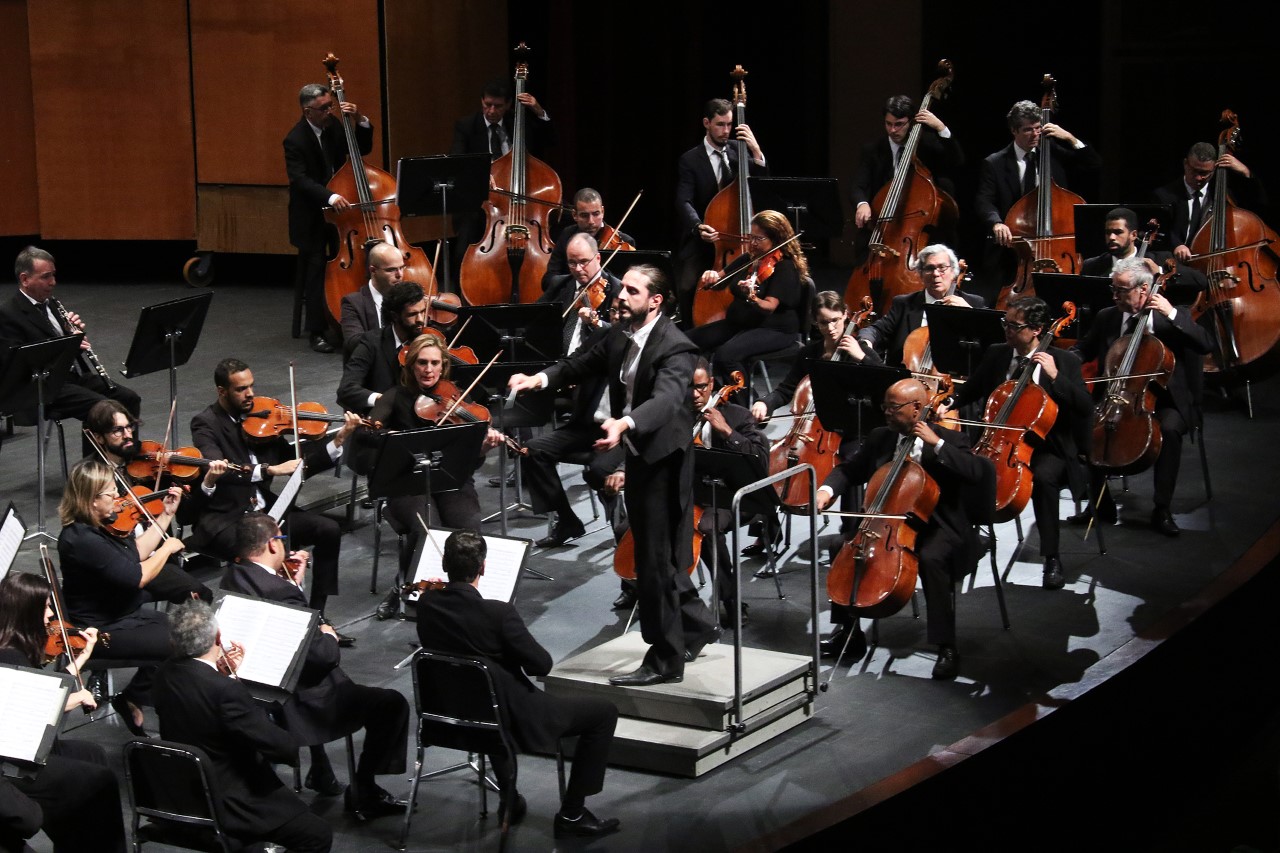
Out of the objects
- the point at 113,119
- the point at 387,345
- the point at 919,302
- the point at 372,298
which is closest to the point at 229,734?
the point at 387,345

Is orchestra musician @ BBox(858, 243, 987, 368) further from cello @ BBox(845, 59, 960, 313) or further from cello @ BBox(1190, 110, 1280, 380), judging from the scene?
A: cello @ BBox(1190, 110, 1280, 380)

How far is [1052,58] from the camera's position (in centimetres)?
1102

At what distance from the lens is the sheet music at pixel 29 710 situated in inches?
162

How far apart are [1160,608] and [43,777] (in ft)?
13.5

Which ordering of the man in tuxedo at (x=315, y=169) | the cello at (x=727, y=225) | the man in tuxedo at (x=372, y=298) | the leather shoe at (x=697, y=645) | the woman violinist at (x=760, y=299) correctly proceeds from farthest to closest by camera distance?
the man in tuxedo at (x=315, y=169)
the cello at (x=727, y=225)
the woman violinist at (x=760, y=299)
the man in tuxedo at (x=372, y=298)
the leather shoe at (x=697, y=645)

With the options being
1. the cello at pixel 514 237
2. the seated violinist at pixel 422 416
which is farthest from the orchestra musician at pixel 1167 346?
the cello at pixel 514 237

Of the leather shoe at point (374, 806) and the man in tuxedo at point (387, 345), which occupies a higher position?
the man in tuxedo at point (387, 345)

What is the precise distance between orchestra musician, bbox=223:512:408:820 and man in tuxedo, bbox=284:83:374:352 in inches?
169

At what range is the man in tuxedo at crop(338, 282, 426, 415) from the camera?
267 inches

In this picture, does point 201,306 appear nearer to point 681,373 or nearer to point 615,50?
point 681,373

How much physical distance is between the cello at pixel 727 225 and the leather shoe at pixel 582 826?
12.5 feet

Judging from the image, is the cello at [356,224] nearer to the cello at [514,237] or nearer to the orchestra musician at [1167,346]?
the cello at [514,237]

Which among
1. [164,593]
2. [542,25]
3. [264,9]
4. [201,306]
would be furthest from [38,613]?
[542,25]

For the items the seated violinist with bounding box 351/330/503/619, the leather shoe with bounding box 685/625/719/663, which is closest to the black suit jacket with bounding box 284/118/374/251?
the seated violinist with bounding box 351/330/503/619
